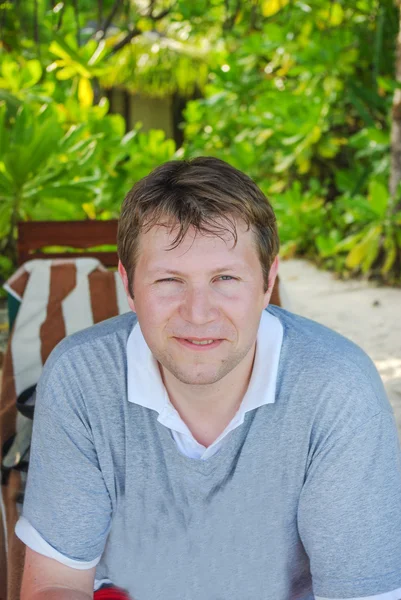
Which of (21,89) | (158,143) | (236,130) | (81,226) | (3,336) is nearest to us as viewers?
(81,226)

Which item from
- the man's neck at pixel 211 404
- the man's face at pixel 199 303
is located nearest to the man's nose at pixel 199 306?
the man's face at pixel 199 303

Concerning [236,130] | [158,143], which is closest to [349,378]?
[158,143]

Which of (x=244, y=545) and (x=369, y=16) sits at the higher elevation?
(x=369, y=16)

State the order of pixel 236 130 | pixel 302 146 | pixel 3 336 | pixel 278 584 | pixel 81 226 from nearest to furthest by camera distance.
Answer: pixel 278 584, pixel 81 226, pixel 3 336, pixel 302 146, pixel 236 130

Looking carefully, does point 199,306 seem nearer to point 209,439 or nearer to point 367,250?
point 209,439

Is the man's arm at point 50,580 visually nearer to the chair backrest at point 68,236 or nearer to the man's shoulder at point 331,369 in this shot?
the man's shoulder at point 331,369

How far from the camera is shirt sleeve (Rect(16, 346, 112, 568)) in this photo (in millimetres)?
1254

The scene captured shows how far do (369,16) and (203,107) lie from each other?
2.97 meters

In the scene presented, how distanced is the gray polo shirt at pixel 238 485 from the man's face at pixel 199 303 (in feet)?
0.42

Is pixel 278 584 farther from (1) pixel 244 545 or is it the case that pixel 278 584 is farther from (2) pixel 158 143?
(2) pixel 158 143

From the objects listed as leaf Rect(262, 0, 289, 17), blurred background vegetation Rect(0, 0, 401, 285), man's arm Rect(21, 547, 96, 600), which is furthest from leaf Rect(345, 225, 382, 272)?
man's arm Rect(21, 547, 96, 600)

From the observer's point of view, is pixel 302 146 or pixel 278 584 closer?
pixel 278 584

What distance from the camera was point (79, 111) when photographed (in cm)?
443

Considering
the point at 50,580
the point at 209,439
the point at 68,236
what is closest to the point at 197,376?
the point at 209,439
